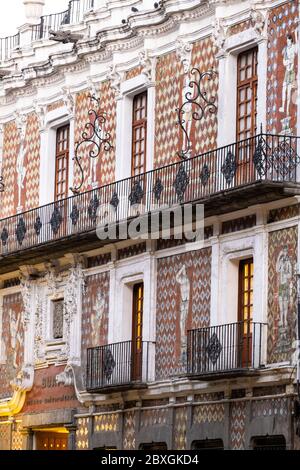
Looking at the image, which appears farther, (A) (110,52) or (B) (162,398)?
(A) (110,52)

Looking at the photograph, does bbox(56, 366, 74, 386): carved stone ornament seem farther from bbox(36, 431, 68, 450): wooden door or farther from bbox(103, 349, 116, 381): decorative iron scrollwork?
bbox(103, 349, 116, 381): decorative iron scrollwork

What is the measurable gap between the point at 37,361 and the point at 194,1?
1103 cm

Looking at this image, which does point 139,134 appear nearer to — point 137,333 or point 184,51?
point 184,51

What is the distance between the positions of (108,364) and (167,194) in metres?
4.45

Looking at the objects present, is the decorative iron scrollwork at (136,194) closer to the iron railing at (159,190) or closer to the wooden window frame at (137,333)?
the iron railing at (159,190)

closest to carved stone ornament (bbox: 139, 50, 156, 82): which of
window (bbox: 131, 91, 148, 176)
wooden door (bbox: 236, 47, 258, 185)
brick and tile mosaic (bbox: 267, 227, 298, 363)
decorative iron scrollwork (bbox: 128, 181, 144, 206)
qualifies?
window (bbox: 131, 91, 148, 176)

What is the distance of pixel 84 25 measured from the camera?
52.5m

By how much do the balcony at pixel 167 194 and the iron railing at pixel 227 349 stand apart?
2.56 meters

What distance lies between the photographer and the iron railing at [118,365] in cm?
4775

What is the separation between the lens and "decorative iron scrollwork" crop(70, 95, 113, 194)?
5138 cm

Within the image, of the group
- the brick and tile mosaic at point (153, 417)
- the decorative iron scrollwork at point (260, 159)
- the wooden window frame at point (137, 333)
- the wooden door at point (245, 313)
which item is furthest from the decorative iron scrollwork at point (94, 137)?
the decorative iron scrollwork at point (260, 159)

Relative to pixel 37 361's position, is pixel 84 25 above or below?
above
